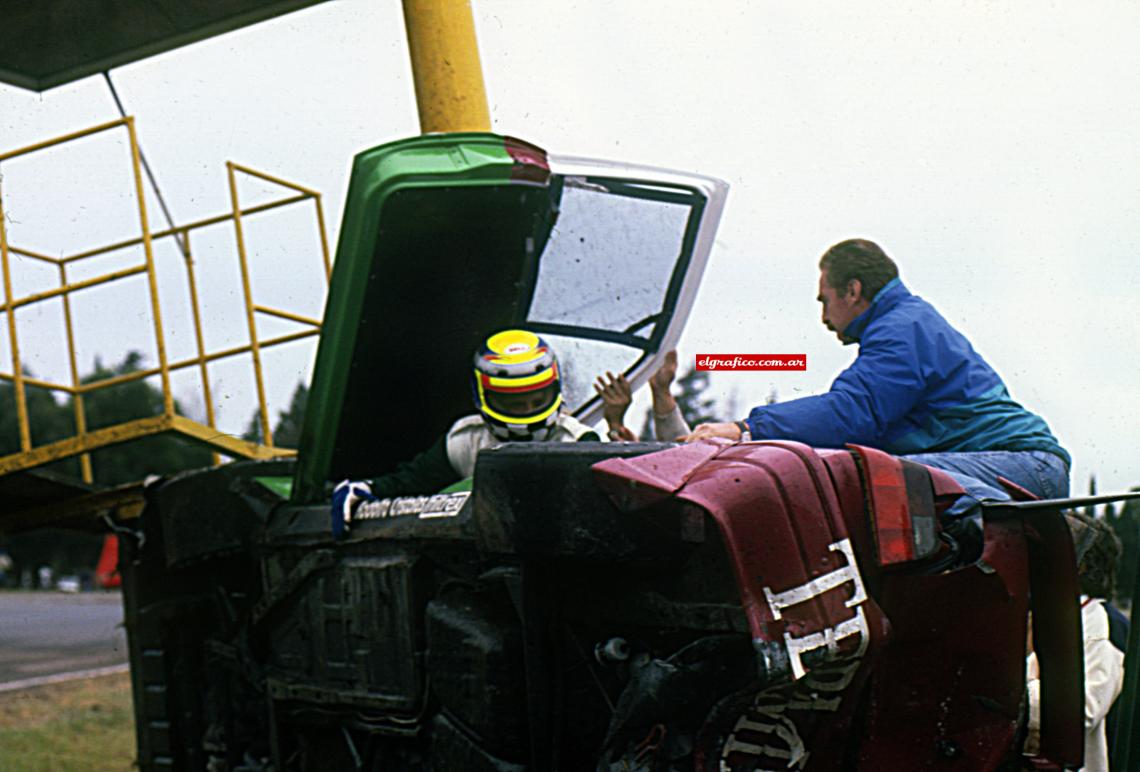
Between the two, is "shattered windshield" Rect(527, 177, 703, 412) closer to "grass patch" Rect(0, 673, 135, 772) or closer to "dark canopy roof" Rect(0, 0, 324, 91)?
"dark canopy roof" Rect(0, 0, 324, 91)

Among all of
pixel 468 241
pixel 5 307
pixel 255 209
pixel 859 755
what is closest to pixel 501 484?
pixel 859 755

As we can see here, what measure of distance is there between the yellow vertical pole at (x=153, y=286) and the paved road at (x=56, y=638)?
983 mm

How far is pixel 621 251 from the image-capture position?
4.48 m

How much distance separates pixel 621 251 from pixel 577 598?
1.77 metres

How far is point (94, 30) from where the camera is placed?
464cm

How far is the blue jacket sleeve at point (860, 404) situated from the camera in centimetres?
330

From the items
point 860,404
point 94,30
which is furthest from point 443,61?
point 860,404

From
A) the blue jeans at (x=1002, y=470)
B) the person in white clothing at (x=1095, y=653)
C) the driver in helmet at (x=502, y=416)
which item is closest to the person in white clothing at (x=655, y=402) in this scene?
the driver in helmet at (x=502, y=416)

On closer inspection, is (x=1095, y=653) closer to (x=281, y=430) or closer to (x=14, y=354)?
(x=281, y=430)

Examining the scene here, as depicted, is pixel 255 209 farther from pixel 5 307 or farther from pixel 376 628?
pixel 376 628

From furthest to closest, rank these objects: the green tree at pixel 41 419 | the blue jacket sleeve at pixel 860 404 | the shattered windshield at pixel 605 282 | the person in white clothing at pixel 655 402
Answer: the green tree at pixel 41 419, the shattered windshield at pixel 605 282, the person in white clothing at pixel 655 402, the blue jacket sleeve at pixel 860 404

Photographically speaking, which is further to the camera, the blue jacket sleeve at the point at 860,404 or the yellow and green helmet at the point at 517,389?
the yellow and green helmet at the point at 517,389

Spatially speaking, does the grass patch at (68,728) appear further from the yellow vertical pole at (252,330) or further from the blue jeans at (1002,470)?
the blue jeans at (1002,470)

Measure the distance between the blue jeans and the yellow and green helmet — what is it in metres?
1.30
